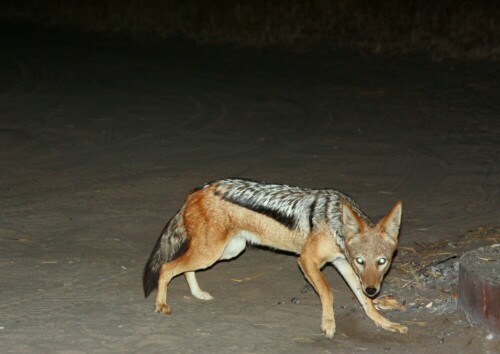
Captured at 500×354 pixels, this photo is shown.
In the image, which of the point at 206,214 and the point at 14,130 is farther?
the point at 14,130

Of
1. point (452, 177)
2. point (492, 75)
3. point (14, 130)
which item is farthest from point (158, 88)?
point (452, 177)

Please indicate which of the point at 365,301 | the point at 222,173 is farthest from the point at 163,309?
the point at 222,173

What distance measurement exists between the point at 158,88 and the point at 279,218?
1066 cm

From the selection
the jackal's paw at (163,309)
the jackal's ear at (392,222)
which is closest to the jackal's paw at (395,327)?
the jackal's ear at (392,222)

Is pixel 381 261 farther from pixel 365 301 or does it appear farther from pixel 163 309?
pixel 163 309

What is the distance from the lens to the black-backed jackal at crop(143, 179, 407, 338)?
650 centimetres

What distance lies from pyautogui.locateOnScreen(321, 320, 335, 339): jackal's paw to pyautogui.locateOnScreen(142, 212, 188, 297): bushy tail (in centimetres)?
125

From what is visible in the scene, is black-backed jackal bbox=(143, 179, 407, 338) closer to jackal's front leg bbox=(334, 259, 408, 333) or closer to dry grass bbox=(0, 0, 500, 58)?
jackal's front leg bbox=(334, 259, 408, 333)

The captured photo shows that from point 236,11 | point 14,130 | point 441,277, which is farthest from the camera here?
point 236,11

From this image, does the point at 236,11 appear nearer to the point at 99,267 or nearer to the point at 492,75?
the point at 492,75

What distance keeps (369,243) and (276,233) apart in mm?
837

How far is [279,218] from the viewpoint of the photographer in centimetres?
689

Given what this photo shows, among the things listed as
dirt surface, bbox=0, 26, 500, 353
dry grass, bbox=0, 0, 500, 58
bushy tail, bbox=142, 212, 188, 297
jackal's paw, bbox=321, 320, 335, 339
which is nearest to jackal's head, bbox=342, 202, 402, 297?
jackal's paw, bbox=321, 320, 335, 339

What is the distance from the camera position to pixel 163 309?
267 inches
